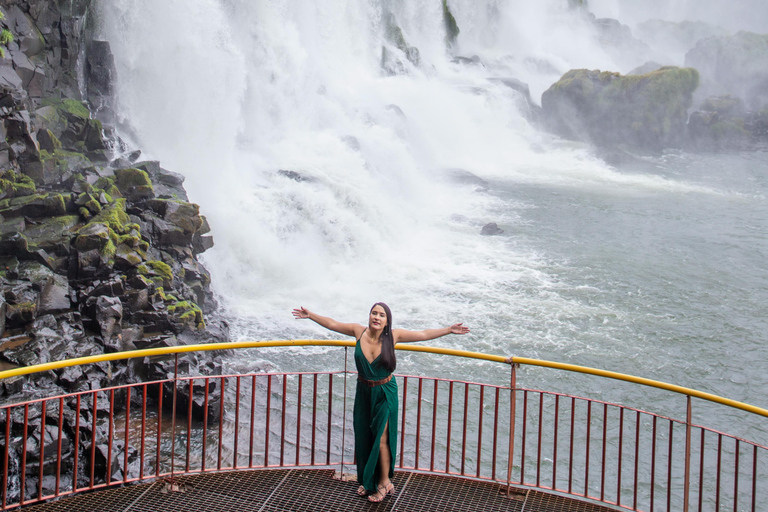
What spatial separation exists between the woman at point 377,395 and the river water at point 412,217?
889cm

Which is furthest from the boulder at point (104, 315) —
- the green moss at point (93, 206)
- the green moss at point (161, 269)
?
the green moss at point (93, 206)

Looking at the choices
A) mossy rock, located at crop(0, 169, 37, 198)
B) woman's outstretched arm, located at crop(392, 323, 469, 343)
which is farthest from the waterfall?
woman's outstretched arm, located at crop(392, 323, 469, 343)

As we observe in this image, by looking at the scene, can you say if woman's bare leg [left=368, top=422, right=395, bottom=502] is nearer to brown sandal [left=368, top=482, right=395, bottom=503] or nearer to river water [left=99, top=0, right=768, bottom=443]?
brown sandal [left=368, top=482, right=395, bottom=503]

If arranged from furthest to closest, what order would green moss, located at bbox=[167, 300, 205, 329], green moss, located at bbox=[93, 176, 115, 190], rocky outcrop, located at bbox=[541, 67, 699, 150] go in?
rocky outcrop, located at bbox=[541, 67, 699, 150]
green moss, located at bbox=[93, 176, 115, 190]
green moss, located at bbox=[167, 300, 205, 329]

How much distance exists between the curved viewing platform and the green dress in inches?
10.3

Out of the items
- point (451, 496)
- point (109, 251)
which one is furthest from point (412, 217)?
point (451, 496)

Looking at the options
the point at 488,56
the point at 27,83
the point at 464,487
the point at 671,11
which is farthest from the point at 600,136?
the point at 671,11

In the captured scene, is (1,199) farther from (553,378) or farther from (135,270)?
(553,378)

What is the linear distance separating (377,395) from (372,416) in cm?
19

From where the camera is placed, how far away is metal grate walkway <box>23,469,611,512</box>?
18.7 feet

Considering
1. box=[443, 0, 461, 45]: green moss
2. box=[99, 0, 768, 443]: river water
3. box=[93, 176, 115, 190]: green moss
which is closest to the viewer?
box=[93, 176, 115, 190]: green moss

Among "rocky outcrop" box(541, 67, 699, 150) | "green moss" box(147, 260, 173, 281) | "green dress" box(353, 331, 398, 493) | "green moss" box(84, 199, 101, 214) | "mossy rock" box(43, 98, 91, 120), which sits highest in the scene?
"rocky outcrop" box(541, 67, 699, 150)

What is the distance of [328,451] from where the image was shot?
20.5 feet

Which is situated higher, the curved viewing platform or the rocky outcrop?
the rocky outcrop
